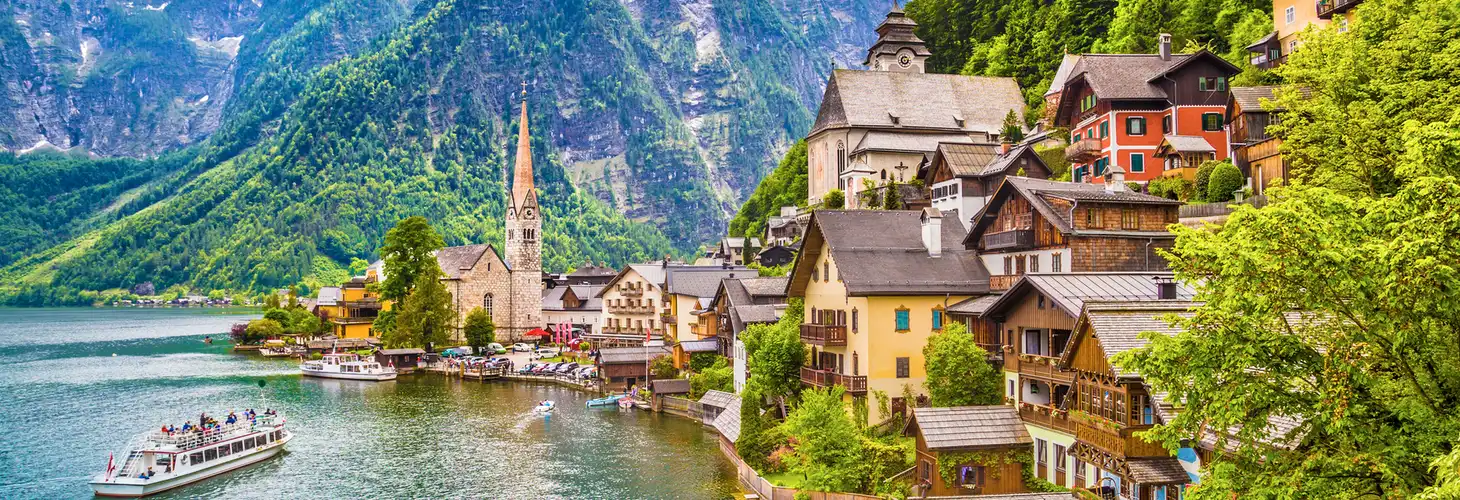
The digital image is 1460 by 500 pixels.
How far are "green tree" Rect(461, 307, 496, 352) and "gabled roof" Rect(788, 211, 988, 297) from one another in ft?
226

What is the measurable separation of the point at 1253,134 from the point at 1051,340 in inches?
958

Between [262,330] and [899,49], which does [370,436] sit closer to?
[899,49]

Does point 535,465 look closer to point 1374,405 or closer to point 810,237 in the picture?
point 810,237

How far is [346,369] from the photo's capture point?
314 ft

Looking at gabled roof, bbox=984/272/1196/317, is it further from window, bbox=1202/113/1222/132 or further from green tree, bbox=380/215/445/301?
green tree, bbox=380/215/445/301

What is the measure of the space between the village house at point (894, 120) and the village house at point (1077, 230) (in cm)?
4586

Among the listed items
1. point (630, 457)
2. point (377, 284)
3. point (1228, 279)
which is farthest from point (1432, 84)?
point (377, 284)

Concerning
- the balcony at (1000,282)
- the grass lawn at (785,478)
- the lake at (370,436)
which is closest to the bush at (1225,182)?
the balcony at (1000,282)

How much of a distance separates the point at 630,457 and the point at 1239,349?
3841 centimetres

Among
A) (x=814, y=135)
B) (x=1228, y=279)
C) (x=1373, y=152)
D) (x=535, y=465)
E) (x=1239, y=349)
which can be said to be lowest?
(x=535, y=465)

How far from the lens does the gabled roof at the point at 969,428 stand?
34281mm

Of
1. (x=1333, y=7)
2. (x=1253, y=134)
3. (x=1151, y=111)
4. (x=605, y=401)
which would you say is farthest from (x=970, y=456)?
(x=605, y=401)

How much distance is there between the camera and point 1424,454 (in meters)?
16.3

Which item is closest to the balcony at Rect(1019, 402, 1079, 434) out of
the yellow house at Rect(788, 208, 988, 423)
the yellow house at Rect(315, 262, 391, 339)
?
the yellow house at Rect(788, 208, 988, 423)
